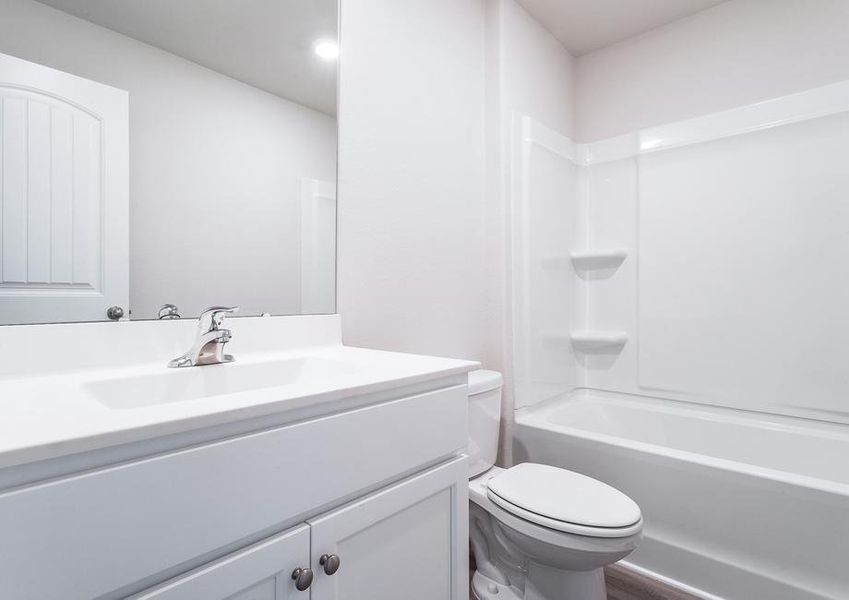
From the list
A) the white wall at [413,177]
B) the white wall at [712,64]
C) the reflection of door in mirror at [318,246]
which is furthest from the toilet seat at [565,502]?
the white wall at [712,64]

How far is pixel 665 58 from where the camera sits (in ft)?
7.20

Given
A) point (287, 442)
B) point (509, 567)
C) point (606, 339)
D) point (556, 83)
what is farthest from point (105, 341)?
point (556, 83)

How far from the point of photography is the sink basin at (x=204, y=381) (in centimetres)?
83

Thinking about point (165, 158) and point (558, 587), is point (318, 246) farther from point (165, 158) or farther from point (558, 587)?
point (558, 587)

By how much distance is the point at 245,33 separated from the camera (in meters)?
1.20

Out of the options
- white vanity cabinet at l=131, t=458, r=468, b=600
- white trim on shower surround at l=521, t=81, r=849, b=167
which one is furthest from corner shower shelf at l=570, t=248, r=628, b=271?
white vanity cabinet at l=131, t=458, r=468, b=600

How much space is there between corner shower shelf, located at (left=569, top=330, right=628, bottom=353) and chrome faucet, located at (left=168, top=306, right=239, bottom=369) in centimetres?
188

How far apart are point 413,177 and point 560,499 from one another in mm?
1227

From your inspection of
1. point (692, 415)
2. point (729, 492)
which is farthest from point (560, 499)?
point (692, 415)

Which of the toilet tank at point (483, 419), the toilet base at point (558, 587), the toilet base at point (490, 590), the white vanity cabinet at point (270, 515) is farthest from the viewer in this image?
the toilet tank at point (483, 419)

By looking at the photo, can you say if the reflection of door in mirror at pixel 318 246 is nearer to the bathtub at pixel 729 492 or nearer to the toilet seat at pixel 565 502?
the toilet seat at pixel 565 502

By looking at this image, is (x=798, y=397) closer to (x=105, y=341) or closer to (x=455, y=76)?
(x=455, y=76)

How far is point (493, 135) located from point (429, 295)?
84 cm

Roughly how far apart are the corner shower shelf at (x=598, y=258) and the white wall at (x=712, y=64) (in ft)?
2.21
